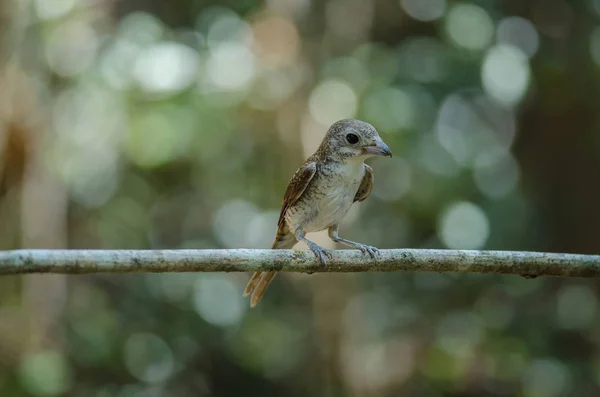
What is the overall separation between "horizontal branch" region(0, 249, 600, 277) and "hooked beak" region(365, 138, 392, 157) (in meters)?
0.51

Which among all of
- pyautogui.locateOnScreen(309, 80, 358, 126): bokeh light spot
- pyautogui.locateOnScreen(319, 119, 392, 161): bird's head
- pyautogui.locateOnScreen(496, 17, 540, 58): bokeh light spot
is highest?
pyautogui.locateOnScreen(496, 17, 540, 58): bokeh light spot

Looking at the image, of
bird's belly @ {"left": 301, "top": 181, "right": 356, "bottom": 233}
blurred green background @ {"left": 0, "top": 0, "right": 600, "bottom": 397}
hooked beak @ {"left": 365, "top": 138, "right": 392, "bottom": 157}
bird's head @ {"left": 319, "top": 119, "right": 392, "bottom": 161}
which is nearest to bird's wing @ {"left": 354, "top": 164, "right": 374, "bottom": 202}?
bird's belly @ {"left": 301, "top": 181, "right": 356, "bottom": 233}

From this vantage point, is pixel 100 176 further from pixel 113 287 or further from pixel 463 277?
pixel 463 277

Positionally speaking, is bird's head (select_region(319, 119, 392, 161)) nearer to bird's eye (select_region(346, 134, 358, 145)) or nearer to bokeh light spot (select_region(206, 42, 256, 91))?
bird's eye (select_region(346, 134, 358, 145))

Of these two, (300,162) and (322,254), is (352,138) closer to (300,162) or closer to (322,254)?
(322,254)

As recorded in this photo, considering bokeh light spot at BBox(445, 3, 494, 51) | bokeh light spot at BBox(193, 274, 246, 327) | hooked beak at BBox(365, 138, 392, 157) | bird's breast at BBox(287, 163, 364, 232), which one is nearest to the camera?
hooked beak at BBox(365, 138, 392, 157)

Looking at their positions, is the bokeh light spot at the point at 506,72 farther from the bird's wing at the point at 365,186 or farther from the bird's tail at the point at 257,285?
the bird's tail at the point at 257,285

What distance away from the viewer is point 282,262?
7.90 ft

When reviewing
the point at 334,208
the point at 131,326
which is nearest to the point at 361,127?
the point at 334,208

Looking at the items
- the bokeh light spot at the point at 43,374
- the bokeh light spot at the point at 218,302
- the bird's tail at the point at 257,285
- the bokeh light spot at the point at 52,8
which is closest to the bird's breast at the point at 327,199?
the bird's tail at the point at 257,285

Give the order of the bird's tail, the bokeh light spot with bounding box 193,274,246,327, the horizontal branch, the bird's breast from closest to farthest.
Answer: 1. the horizontal branch
2. the bird's tail
3. the bird's breast
4. the bokeh light spot with bounding box 193,274,246,327

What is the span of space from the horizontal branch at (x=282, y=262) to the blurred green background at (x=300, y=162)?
301 centimetres

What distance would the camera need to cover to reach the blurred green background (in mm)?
5781

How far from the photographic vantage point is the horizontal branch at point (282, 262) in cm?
189
